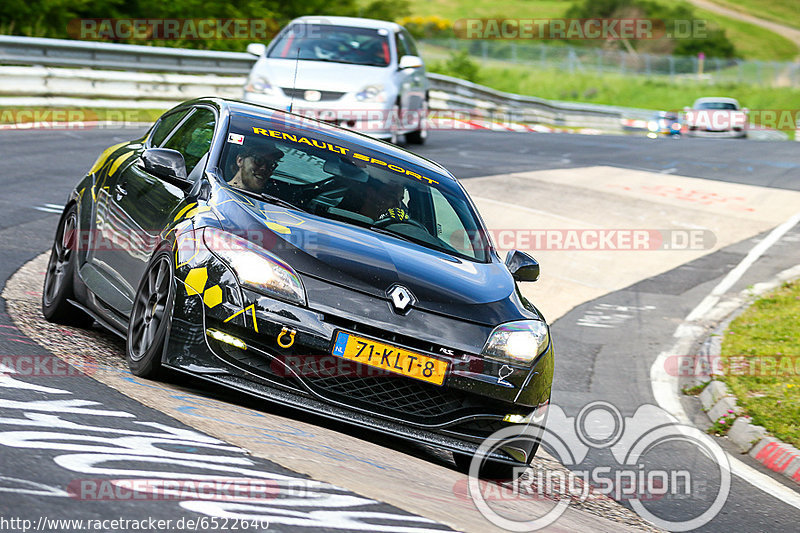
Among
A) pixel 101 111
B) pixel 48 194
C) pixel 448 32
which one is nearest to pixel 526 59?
pixel 448 32

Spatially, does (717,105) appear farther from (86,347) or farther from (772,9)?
(772,9)

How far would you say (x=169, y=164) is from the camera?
6363 millimetres

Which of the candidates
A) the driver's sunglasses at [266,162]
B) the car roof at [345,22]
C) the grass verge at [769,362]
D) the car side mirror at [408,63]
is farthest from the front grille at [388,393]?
the car roof at [345,22]

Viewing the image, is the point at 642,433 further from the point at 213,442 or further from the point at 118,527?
the point at 118,527

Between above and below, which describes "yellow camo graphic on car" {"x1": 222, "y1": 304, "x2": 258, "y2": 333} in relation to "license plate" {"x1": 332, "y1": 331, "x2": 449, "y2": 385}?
above

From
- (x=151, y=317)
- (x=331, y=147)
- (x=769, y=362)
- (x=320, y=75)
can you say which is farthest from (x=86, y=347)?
(x=320, y=75)

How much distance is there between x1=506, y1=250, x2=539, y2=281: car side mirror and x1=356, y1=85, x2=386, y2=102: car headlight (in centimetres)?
1020

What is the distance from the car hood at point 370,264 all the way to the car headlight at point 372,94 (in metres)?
10.8

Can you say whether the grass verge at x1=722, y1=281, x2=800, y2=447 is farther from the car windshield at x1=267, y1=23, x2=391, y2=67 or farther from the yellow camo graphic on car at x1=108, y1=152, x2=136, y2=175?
the car windshield at x1=267, y1=23, x2=391, y2=67

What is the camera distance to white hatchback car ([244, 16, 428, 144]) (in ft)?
54.3

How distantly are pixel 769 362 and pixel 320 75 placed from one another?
910cm

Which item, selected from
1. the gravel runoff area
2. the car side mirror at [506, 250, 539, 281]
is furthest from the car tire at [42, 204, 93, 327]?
the car side mirror at [506, 250, 539, 281]

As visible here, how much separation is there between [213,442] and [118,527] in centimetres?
119

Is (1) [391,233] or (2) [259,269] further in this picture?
(1) [391,233]
